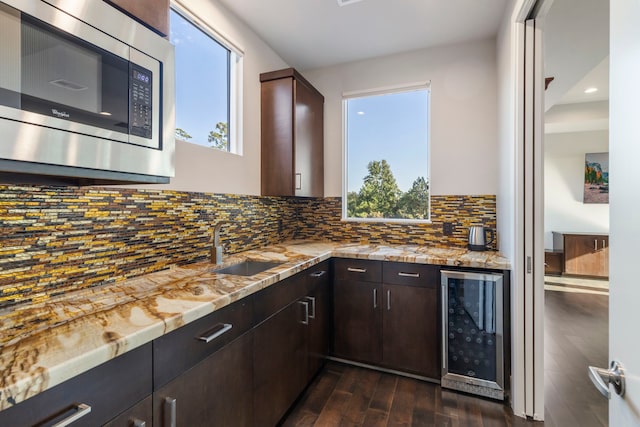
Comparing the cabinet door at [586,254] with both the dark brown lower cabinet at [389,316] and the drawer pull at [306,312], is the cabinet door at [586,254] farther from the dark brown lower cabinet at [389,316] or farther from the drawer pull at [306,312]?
the drawer pull at [306,312]

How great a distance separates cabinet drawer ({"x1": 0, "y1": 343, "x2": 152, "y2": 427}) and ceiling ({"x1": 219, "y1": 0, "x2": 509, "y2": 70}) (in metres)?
2.37

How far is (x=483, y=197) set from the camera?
266 centimetres

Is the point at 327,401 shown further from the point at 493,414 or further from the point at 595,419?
the point at 595,419

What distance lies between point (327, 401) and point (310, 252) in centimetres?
102

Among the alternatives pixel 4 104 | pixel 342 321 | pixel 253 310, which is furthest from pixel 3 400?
pixel 342 321

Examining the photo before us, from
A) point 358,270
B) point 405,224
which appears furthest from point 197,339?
point 405,224

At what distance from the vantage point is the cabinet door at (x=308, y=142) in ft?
8.66

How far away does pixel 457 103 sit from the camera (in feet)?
9.01

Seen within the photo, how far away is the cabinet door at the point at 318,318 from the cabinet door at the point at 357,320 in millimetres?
94

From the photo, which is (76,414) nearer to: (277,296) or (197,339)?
(197,339)

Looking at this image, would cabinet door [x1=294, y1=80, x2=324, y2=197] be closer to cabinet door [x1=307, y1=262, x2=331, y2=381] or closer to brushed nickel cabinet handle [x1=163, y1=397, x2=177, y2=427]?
cabinet door [x1=307, y1=262, x2=331, y2=381]

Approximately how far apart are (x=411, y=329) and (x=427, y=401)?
46 centimetres

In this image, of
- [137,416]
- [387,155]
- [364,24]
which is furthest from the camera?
[387,155]

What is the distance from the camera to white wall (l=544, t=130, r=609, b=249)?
534 cm
